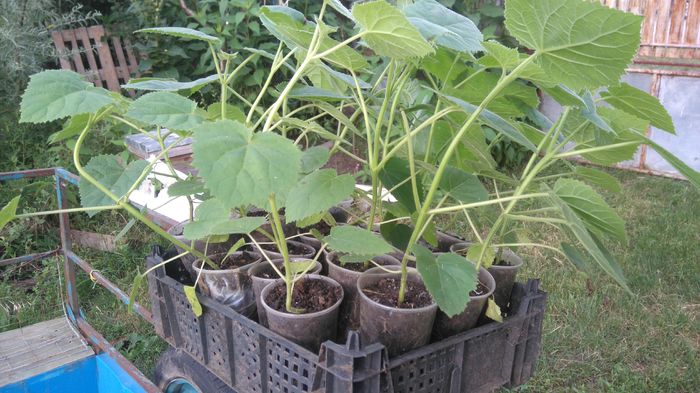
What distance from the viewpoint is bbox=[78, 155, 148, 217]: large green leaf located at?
0.82 metres

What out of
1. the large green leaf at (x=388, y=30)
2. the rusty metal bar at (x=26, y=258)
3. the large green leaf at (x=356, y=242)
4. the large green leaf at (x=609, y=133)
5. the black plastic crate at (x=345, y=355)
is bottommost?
the rusty metal bar at (x=26, y=258)

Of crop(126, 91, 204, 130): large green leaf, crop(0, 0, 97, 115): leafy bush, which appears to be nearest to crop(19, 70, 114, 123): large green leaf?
crop(126, 91, 204, 130): large green leaf

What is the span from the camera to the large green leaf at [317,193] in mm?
688

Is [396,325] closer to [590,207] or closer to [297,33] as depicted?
[590,207]

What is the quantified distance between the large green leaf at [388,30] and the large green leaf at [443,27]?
2cm

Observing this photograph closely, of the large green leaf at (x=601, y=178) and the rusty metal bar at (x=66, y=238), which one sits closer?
the large green leaf at (x=601, y=178)

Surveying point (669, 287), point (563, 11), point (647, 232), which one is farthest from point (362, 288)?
point (647, 232)

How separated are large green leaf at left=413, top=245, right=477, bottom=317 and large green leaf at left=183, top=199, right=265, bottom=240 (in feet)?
0.71

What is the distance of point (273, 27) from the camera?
28.6 inches

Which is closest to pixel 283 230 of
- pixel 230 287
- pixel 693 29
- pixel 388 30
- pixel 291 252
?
pixel 291 252

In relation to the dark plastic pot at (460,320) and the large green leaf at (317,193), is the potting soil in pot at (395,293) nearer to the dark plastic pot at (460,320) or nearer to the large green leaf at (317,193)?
the dark plastic pot at (460,320)

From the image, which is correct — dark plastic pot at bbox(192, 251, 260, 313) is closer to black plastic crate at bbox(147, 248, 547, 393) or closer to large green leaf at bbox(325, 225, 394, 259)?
black plastic crate at bbox(147, 248, 547, 393)

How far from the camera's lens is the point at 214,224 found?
29.0 inches

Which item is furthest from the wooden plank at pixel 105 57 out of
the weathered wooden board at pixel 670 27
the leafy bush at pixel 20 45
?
the weathered wooden board at pixel 670 27
